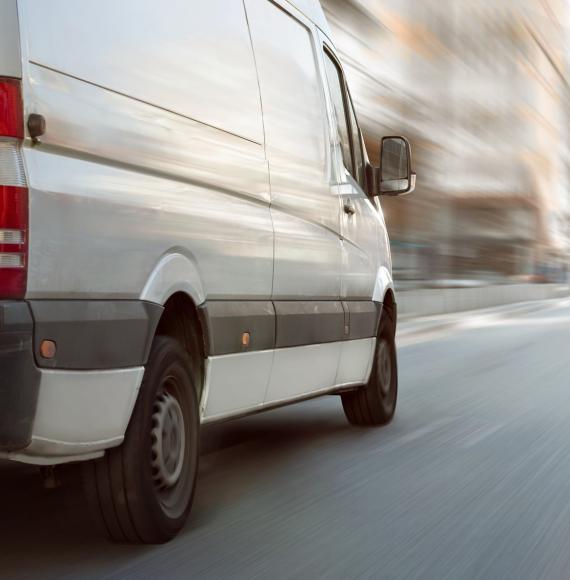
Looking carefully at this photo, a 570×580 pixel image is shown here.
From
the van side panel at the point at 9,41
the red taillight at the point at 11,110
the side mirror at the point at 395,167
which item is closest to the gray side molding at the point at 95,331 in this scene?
the red taillight at the point at 11,110

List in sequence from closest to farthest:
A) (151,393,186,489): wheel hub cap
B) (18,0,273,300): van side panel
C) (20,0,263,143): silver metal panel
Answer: (18,0,273,300): van side panel → (20,0,263,143): silver metal panel → (151,393,186,489): wheel hub cap

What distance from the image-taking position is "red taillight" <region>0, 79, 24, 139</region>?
391 centimetres

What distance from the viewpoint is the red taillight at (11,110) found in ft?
12.8

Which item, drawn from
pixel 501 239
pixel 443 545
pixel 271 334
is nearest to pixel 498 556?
pixel 443 545

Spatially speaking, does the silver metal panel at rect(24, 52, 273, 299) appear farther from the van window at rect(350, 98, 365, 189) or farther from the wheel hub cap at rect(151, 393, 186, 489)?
the van window at rect(350, 98, 365, 189)

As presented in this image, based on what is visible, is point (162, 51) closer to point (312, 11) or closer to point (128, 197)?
point (128, 197)

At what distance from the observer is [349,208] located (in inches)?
289

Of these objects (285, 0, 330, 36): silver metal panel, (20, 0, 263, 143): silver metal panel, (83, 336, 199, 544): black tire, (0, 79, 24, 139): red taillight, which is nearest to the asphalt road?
(83, 336, 199, 544): black tire

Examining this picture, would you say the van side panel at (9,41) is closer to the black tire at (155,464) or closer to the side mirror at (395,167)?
the black tire at (155,464)

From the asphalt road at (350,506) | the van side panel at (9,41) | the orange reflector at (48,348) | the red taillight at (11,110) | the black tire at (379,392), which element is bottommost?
the asphalt road at (350,506)

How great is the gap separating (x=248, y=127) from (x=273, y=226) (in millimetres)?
486

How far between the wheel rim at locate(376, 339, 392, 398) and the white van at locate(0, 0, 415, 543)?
1.25 meters

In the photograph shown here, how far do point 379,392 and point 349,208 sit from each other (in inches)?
54.0

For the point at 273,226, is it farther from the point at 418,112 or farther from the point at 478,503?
Result: the point at 418,112
